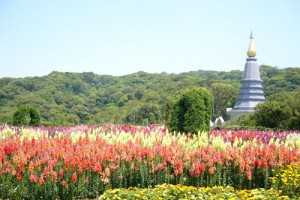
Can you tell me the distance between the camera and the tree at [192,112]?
15.1m

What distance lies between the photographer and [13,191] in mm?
7633

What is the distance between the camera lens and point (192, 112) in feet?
49.8

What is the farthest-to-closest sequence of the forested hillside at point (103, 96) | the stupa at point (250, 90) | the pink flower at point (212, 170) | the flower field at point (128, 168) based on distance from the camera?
the forested hillside at point (103, 96) < the stupa at point (250, 90) < the pink flower at point (212, 170) < the flower field at point (128, 168)

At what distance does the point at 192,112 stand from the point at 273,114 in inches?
631

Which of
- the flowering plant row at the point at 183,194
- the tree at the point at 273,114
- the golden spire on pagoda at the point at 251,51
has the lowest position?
the flowering plant row at the point at 183,194

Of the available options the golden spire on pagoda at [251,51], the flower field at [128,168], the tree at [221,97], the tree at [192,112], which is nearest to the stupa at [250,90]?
the golden spire on pagoda at [251,51]

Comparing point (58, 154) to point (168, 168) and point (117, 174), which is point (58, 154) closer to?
point (117, 174)

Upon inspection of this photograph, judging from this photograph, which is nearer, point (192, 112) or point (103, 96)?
point (192, 112)

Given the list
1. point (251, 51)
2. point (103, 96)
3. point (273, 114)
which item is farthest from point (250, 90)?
point (273, 114)

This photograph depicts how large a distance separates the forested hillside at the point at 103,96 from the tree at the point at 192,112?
138 ft

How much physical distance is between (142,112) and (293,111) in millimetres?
40908

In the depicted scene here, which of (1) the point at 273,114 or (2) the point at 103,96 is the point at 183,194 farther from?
(2) the point at 103,96

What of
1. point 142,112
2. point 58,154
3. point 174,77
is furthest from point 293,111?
point 174,77

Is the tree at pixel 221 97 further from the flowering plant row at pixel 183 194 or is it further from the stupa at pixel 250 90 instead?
the flowering plant row at pixel 183 194
